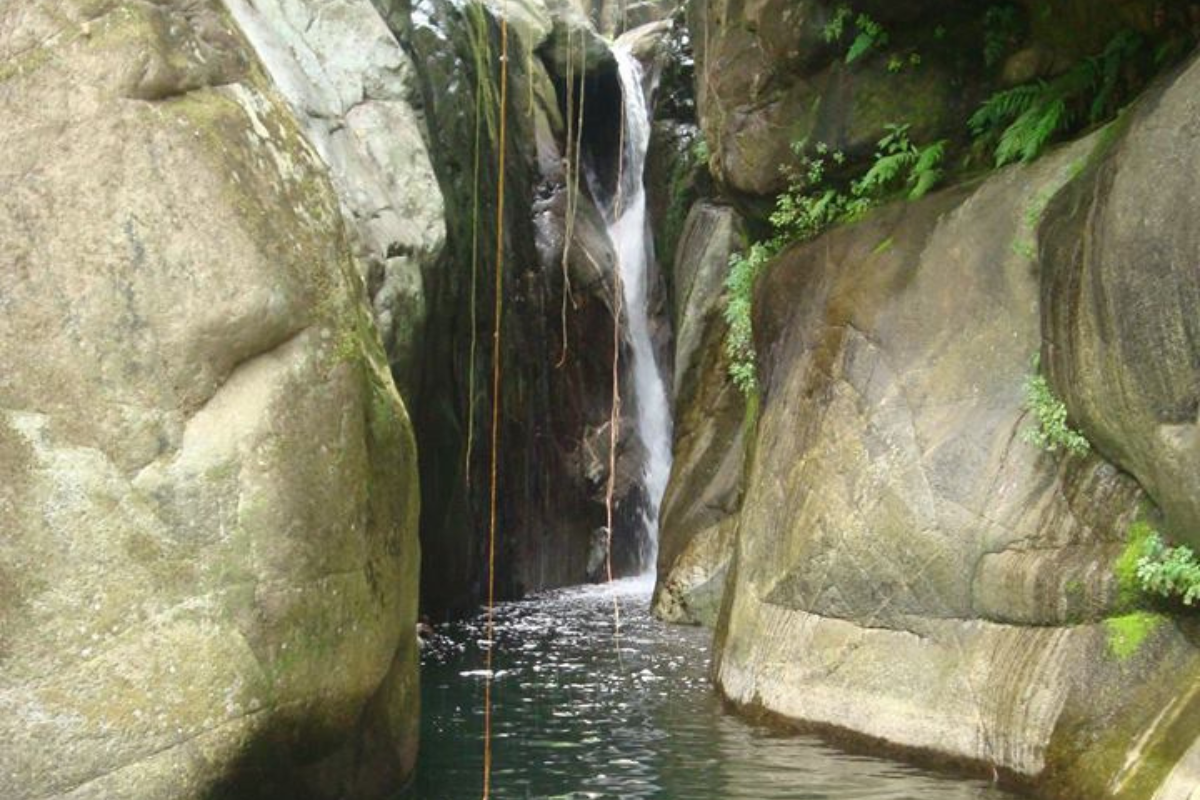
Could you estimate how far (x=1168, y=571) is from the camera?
270 inches

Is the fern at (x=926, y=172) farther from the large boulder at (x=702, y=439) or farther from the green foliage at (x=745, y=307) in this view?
the large boulder at (x=702, y=439)

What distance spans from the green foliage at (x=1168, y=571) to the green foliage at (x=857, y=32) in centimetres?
534

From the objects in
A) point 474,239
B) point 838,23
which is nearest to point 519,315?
point 474,239

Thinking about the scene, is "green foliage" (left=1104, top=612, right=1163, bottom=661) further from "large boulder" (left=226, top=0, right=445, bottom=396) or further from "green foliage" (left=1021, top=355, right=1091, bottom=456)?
"large boulder" (left=226, top=0, right=445, bottom=396)

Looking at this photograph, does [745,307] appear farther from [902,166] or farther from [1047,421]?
[1047,421]

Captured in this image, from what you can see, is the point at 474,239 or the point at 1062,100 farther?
the point at 474,239

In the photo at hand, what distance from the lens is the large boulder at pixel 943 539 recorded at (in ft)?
24.1

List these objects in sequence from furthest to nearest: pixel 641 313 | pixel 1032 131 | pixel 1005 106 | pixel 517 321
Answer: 1. pixel 641 313
2. pixel 517 321
3. pixel 1005 106
4. pixel 1032 131

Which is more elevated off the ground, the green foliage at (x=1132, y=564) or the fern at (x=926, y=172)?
the fern at (x=926, y=172)

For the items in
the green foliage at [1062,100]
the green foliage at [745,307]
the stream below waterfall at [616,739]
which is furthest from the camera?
the green foliage at [745,307]

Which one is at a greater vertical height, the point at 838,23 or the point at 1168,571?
the point at 838,23

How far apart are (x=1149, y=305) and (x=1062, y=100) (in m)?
2.95

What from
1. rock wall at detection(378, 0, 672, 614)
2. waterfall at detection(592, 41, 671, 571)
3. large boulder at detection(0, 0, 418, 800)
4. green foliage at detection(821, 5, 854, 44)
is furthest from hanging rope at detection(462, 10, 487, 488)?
large boulder at detection(0, 0, 418, 800)

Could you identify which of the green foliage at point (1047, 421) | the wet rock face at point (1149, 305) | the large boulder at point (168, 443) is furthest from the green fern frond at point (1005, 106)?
the large boulder at point (168, 443)
